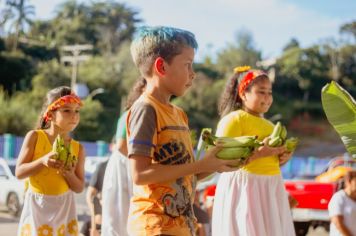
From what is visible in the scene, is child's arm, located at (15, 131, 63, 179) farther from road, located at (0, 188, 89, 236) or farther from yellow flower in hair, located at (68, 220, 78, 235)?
road, located at (0, 188, 89, 236)

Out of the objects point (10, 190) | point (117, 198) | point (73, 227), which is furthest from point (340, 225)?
point (10, 190)

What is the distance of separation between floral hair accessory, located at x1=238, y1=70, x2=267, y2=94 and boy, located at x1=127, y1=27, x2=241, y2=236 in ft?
6.50

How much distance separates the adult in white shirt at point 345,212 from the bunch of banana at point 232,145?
276cm

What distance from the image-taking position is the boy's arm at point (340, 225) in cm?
516

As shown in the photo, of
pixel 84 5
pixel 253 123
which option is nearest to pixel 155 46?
pixel 253 123

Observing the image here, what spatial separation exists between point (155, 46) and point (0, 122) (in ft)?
129

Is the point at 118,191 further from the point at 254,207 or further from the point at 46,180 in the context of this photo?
the point at 254,207

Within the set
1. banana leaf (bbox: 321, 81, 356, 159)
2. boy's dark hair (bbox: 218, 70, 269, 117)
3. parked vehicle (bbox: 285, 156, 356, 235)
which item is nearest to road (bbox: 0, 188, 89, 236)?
parked vehicle (bbox: 285, 156, 356, 235)

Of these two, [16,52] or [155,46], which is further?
[16,52]

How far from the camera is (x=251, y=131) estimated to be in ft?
14.8

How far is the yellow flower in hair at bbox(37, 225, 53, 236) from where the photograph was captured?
4238 millimetres

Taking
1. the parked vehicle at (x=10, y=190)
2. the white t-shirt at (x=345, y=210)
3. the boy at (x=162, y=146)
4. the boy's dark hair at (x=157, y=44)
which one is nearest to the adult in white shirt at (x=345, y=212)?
the white t-shirt at (x=345, y=210)

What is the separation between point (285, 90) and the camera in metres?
75.3

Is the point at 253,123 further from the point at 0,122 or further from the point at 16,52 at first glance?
the point at 16,52
